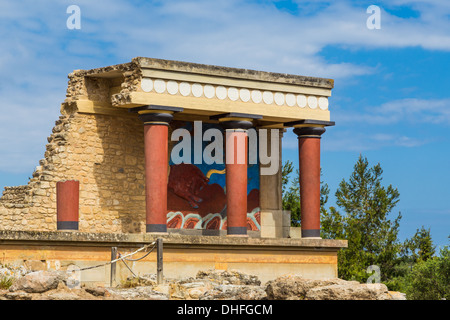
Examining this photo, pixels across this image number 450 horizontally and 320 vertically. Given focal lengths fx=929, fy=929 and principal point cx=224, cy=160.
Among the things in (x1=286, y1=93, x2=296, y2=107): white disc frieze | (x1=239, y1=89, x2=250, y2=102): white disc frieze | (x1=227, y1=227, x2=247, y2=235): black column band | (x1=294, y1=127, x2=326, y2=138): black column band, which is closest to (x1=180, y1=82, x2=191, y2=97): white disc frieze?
(x1=239, y1=89, x2=250, y2=102): white disc frieze

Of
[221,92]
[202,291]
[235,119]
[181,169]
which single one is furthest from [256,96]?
[202,291]

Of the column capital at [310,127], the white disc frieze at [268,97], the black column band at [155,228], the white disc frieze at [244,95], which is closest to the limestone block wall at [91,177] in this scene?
the black column band at [155,228]

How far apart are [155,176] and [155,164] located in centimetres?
29

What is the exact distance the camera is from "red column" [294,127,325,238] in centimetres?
2489

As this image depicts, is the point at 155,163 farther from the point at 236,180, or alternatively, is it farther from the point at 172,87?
the point at 236,180

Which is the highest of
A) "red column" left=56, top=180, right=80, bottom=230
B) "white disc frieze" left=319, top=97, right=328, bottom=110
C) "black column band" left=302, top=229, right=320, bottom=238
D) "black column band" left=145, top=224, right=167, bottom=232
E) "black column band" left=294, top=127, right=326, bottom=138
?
"white disc frieze" left=319, top=97, right=328, bottom=110

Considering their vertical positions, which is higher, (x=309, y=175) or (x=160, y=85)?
(x=160, y=85)

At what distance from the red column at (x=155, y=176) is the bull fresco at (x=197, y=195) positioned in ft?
7.09

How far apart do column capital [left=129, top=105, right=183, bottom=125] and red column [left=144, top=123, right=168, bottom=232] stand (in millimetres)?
96

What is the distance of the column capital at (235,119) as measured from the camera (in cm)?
2359

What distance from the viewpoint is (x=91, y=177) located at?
23.2 m

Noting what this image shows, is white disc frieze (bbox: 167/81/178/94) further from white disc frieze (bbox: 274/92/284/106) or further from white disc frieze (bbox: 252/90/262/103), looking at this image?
white disc frieze (bbox: 274/92/284/106)
